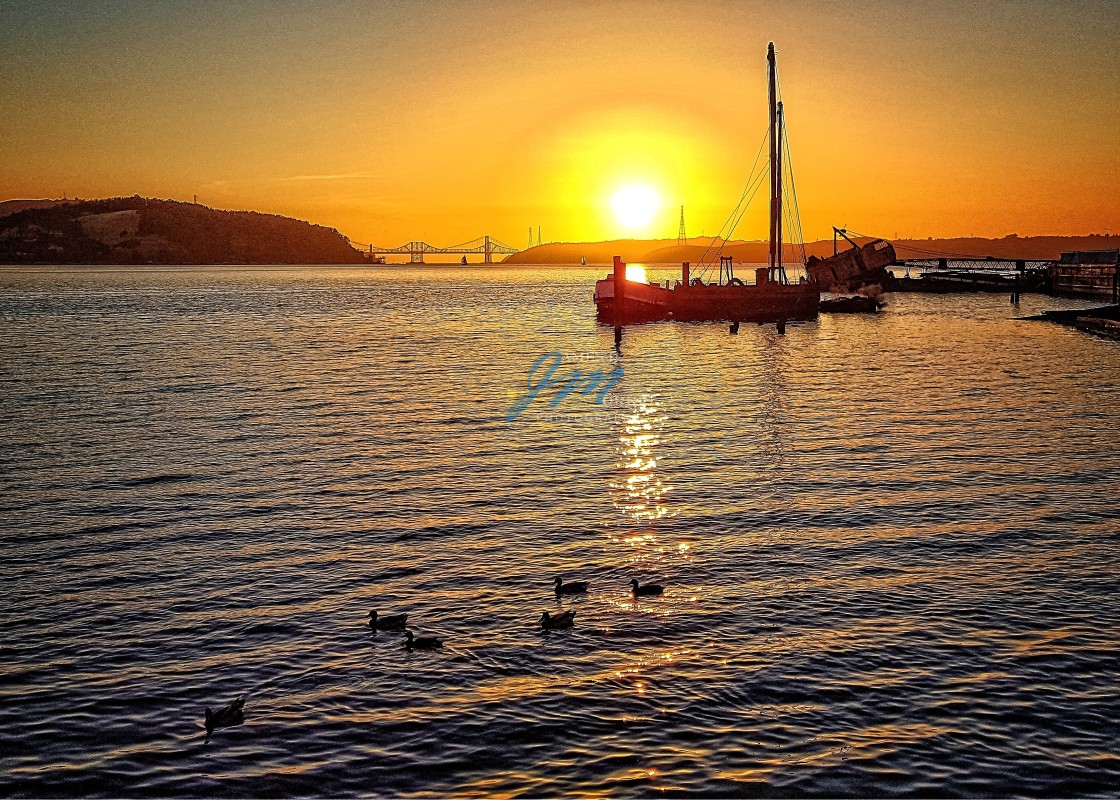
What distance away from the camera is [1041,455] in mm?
23000

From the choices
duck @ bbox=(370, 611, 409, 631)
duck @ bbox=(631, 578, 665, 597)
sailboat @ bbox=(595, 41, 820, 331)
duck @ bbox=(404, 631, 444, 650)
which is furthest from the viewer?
sailboat @ bbox=(595, 41, 820, 331)

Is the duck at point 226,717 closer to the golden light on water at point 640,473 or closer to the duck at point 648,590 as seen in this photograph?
the duck at point 648,590

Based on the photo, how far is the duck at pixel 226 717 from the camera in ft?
30.5

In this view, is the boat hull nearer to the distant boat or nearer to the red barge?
the red barge

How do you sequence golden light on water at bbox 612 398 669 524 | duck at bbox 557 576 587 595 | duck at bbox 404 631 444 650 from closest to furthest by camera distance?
1. duck at bbox 404 631 444 650
2. duck at bbox 557 576 587 595
3. golden light on water at bbox 612 398 669 524

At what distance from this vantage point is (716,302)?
248 feet

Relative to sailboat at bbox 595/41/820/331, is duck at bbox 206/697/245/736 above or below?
below

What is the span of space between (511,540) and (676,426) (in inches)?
533

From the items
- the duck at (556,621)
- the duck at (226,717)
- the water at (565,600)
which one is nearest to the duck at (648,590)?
the water at (565,600)

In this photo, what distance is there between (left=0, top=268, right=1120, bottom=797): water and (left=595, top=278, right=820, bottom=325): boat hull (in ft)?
141

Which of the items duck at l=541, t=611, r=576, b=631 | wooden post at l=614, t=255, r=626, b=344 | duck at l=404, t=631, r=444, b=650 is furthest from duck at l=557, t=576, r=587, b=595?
wooden post at l=614, t=255, r=626, b=344

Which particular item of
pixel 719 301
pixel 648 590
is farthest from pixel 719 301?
pixel 648 590

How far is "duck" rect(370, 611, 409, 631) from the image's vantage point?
11727 millimetres

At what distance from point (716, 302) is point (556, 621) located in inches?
2591
